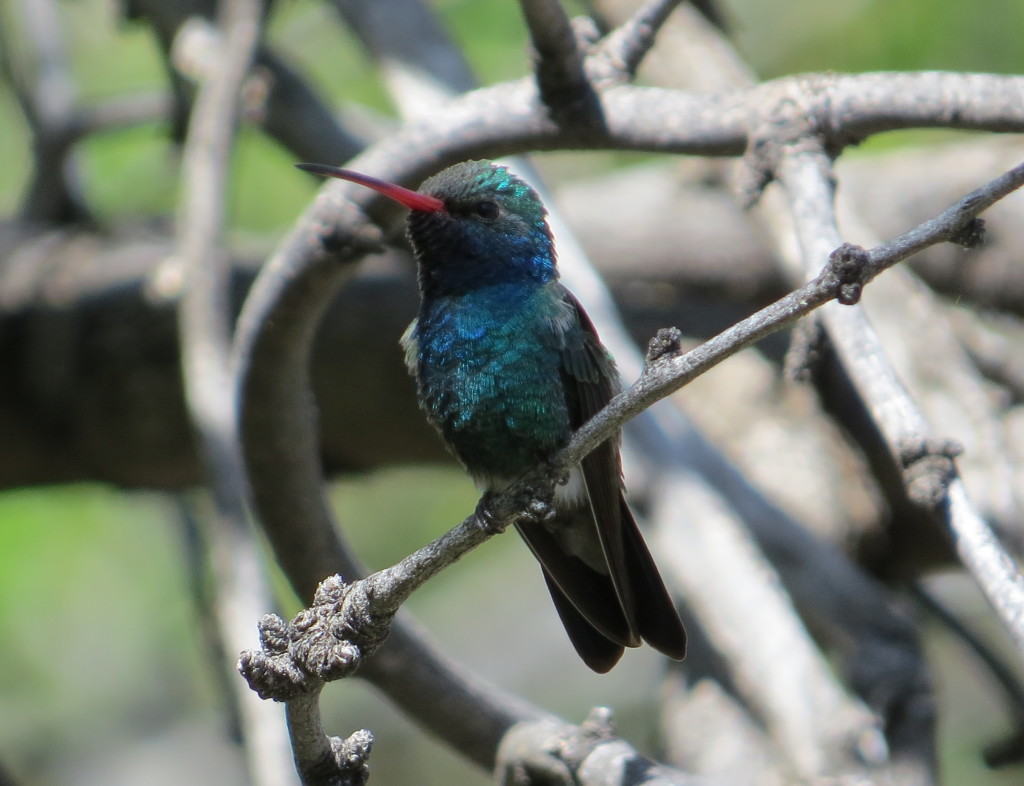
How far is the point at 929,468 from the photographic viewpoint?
2.03m

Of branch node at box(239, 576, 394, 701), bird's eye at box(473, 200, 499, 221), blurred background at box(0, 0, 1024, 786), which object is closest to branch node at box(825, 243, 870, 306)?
branch node at box(239, 576, 394, 701)

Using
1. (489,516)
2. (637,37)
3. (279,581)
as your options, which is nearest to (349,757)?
(489,516)

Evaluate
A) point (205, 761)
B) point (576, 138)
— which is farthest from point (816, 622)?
point (205, 761)

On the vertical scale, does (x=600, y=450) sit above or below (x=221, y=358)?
below

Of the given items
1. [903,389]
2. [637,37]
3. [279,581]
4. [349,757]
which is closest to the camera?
[349,757]

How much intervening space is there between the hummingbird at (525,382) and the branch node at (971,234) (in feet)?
3.67

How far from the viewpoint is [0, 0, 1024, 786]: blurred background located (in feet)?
22.0

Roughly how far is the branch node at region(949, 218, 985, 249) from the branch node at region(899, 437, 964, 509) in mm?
324

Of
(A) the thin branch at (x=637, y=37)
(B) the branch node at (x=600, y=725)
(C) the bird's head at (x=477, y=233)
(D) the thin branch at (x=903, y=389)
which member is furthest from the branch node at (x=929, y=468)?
(C) the bird's head at (x=477, y=233)

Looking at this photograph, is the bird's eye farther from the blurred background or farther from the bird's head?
the blurred background

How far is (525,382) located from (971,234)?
136 cm

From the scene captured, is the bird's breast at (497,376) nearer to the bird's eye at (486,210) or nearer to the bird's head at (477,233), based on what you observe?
the bird's head at (477,233)

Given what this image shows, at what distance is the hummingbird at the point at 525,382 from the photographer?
9.66 ft

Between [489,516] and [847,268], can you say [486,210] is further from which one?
[847,268]
